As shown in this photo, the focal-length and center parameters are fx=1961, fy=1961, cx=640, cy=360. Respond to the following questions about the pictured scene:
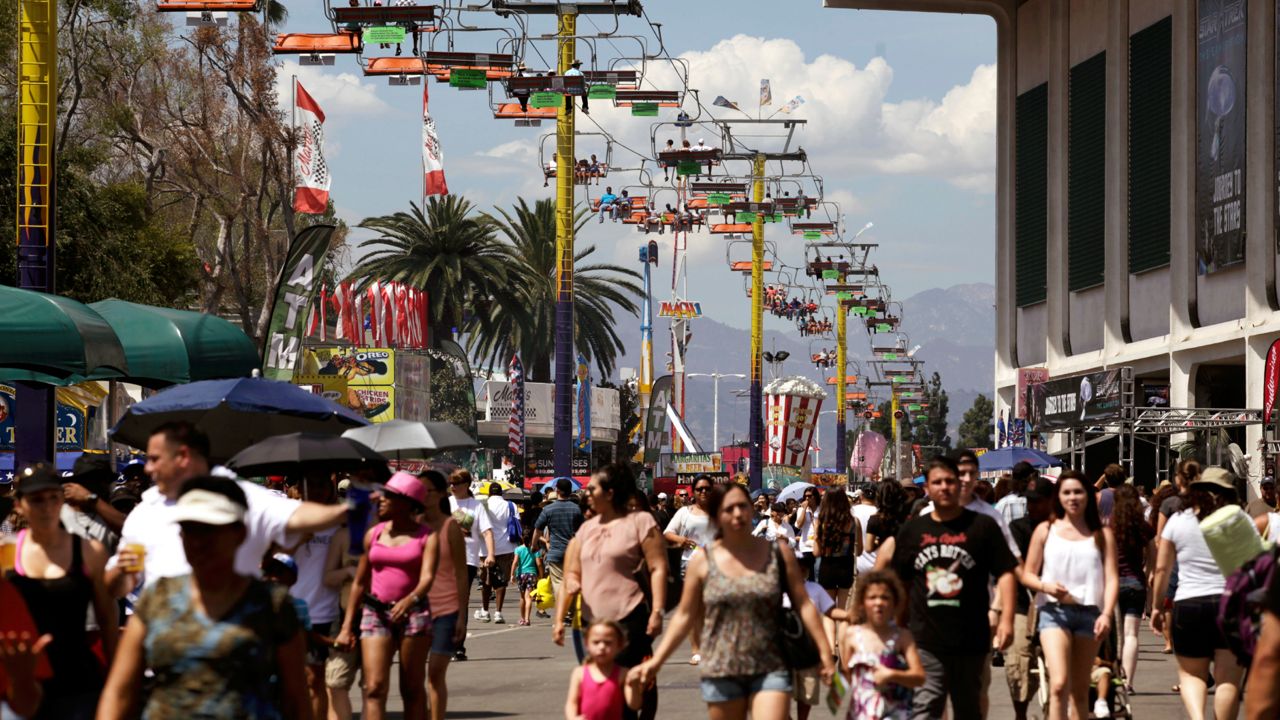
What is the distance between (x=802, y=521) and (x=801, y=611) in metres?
15.3

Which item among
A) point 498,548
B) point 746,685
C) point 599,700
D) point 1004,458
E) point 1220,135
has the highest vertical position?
point 1220,135

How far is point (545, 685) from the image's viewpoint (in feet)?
54.5

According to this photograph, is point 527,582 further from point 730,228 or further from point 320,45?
point 730,228

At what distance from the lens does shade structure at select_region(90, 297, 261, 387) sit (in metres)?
18.8

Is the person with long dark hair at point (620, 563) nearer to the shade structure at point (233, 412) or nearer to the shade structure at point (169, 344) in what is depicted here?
the shade structure at point (233, 412)

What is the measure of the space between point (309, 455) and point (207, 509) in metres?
5.47

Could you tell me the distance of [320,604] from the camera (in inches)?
435

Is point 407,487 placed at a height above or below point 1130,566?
above

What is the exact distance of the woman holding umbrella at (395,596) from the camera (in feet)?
36.4

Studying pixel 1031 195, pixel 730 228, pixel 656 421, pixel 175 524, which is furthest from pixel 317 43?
pixel 656 421

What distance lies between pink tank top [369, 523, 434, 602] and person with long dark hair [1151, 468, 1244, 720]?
4.57m

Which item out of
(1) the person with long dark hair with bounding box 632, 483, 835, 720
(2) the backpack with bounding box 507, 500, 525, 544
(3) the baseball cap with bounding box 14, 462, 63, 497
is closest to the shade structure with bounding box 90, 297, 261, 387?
(2) the backpack with bounding box 507, 500, 525, 544

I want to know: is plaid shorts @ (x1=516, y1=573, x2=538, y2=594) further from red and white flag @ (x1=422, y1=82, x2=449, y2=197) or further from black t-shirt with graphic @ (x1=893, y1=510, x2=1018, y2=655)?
red and white flag @ (x1=422, y1=82, x2=449, y2=197)

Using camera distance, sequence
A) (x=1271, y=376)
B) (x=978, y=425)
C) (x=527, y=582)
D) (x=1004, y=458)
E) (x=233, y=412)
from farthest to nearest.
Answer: (x=978, y=425) < (x=1271, y=376) < (x=527, y=582) < (x=1004, y=458) < (x=233, y=412)
